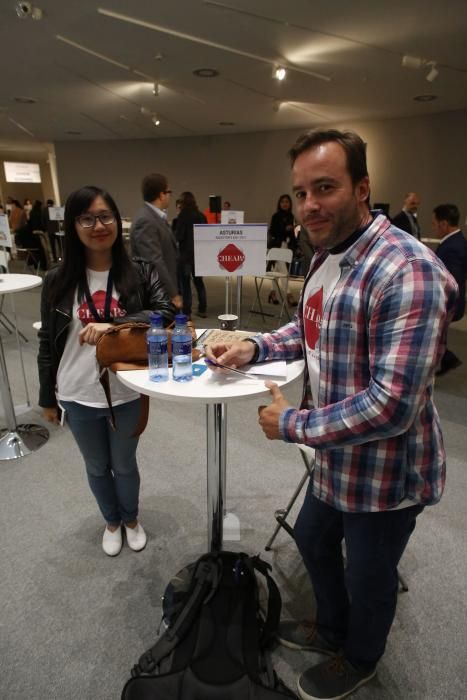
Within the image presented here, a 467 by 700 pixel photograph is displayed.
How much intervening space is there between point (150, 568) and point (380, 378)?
1.43m

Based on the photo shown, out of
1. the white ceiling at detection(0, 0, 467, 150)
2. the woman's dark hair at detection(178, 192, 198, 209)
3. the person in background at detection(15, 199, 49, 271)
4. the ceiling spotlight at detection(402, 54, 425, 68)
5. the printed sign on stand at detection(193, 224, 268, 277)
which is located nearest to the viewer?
the printed sign on stand at detection(193, 224, 268, 277)

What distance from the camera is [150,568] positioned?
1.75m

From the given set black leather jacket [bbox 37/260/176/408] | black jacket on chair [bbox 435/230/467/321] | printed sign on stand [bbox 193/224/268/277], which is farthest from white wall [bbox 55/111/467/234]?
black leather jacket [bbox 37/260/176/408]

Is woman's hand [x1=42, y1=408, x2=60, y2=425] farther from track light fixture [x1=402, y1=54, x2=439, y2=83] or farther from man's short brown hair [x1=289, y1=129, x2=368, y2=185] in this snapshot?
track light fixture [x1=402, y1=54, x2=439, y2=83]

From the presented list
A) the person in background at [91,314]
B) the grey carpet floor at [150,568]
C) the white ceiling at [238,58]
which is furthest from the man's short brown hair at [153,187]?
the person in background at [91,314]

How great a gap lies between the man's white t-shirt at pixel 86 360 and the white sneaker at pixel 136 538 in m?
0.70

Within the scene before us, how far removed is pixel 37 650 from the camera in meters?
1.42

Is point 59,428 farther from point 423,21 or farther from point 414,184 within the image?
point 414,184

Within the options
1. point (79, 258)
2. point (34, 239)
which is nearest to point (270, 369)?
point (79, 258)

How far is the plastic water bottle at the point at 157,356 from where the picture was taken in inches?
46.2

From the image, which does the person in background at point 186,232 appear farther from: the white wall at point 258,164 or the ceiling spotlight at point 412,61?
the white wall at point 258,164

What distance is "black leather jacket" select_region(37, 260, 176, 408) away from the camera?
1471 mm

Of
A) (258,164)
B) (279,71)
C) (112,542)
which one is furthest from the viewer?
(258,164)

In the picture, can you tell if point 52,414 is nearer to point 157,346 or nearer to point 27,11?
point 157,346
